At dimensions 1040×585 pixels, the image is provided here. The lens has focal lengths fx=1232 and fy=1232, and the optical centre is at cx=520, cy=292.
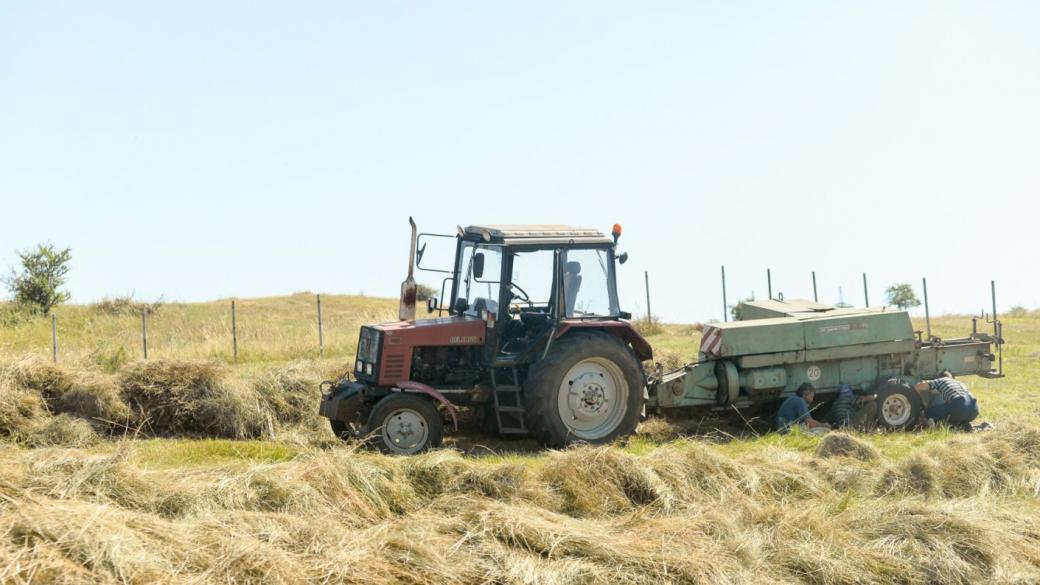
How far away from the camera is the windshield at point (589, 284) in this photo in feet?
39.8

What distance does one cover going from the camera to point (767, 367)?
13.1 meters

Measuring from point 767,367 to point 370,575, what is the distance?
7.23m

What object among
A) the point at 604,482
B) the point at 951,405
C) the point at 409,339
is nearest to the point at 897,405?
the point at 951,405

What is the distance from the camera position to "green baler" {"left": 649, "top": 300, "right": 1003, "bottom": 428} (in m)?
13.0

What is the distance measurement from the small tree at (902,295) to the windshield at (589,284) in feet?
87.9

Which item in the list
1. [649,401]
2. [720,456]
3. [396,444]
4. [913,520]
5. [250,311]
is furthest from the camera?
[250,311]

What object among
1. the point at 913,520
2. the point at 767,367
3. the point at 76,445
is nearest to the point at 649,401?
the point at 767,367

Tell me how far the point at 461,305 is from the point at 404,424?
1.58 m

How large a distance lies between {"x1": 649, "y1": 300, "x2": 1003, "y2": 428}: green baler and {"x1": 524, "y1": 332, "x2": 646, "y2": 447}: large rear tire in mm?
Answer: 718

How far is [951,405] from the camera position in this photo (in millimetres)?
13000

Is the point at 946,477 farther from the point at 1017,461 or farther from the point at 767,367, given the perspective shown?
the point at 767,367

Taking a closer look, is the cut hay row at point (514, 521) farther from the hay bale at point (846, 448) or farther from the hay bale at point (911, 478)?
the hay bale at point (846, 448)

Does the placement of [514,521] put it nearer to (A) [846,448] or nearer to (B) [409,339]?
(A) [846,448]

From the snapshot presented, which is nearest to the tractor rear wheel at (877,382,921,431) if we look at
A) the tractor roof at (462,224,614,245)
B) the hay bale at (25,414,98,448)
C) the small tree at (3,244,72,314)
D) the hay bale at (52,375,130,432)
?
the tractor roof at (462,224,614,245)
